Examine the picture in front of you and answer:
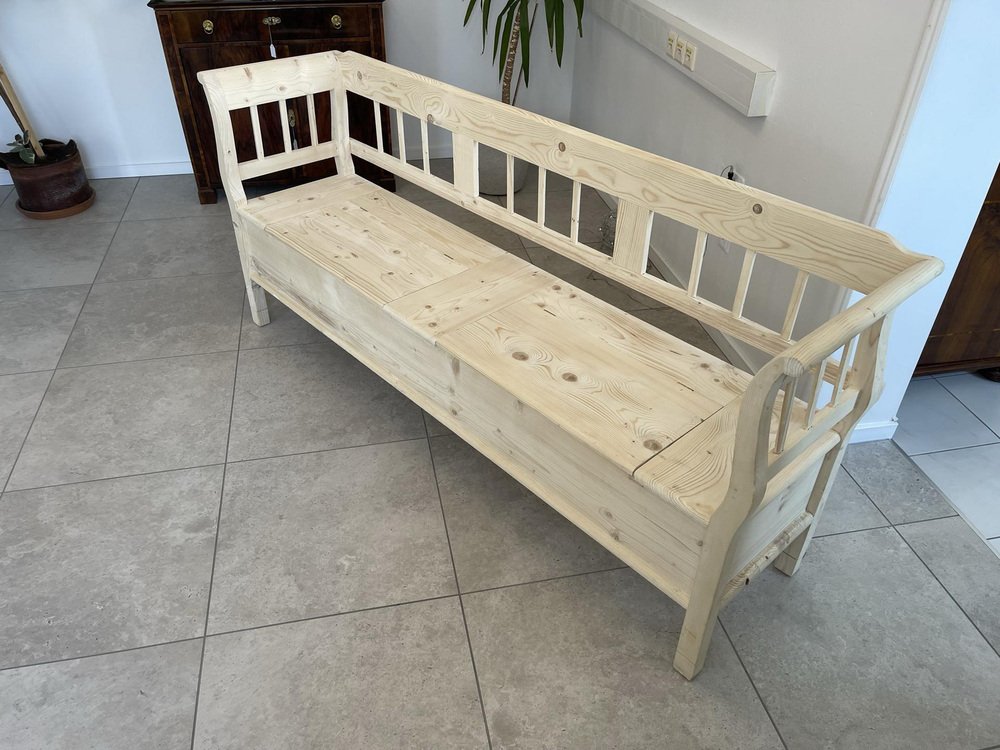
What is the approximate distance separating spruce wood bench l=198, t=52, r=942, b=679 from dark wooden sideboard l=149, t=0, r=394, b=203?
2.36ft

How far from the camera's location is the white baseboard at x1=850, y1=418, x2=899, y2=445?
2.07 metres

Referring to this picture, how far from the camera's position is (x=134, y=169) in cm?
357

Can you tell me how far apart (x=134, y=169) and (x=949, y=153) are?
11.1 ft

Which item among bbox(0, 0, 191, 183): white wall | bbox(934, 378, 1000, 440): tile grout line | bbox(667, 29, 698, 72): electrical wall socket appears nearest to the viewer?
bbox(934, 378, 1000, 440): tile grout line

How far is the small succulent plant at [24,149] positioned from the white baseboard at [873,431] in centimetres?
330

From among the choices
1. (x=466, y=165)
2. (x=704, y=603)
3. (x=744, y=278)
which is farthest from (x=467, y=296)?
(x=704, y=603)

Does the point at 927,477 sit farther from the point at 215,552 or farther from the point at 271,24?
the point at 271,24

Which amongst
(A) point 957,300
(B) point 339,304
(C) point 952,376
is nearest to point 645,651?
(B) point 339,304

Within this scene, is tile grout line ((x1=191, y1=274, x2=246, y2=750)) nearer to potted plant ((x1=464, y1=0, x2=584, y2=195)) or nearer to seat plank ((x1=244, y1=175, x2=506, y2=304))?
seat plank ((x1=244, y1=175, x2=506, y2=304))

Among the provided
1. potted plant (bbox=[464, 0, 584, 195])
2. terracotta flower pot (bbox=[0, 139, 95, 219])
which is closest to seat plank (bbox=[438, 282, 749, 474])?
potted plant (bbox=[464, 0, 584, 195])

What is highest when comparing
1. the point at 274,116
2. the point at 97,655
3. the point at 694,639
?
the point at 274,116

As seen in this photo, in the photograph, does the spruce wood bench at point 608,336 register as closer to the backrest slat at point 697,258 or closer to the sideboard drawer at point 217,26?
the backrest slat at point 697,258

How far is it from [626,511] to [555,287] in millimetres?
709

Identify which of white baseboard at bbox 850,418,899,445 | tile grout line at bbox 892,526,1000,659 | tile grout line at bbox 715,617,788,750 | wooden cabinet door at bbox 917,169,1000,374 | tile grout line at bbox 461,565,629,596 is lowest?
tile grout line at bbox 715,617,788,750
